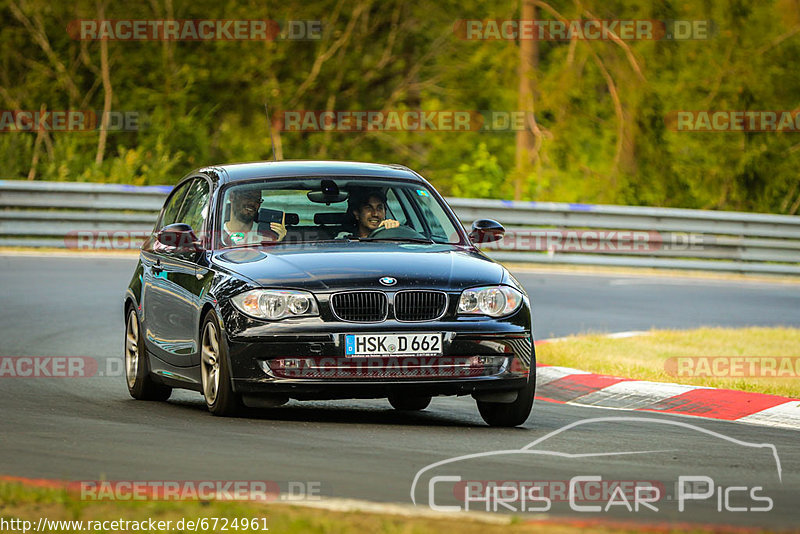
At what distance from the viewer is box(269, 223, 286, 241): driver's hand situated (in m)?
10.1

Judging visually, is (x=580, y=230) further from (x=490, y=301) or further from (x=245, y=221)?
(x=490, y=301)

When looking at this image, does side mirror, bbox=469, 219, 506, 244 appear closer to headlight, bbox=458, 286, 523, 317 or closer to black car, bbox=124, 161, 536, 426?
black car, bbox=124, 161, 536, 426

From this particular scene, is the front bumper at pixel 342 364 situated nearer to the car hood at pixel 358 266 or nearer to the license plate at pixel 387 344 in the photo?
the license plate at pixel 387 344

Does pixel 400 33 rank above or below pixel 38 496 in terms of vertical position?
above

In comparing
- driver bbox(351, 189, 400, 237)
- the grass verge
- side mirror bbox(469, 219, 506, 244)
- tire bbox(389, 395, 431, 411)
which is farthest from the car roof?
the grass verge

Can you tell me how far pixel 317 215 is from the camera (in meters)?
10.3

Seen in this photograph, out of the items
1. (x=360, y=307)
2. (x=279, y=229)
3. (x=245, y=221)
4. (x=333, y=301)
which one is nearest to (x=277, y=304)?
(x=333, y=301)

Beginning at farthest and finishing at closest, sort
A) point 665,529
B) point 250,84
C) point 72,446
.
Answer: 1. point 250,84
2. point 72,446
3. point 665,529

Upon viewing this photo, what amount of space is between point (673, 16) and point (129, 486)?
27.6 m

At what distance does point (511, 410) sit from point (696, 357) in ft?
14.7

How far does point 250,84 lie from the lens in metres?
35.7

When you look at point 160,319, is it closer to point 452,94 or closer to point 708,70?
point 708,70

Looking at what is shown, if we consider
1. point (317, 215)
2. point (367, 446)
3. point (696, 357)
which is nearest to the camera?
point (367, 446)

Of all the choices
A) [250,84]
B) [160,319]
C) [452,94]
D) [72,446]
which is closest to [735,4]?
[452,94]
